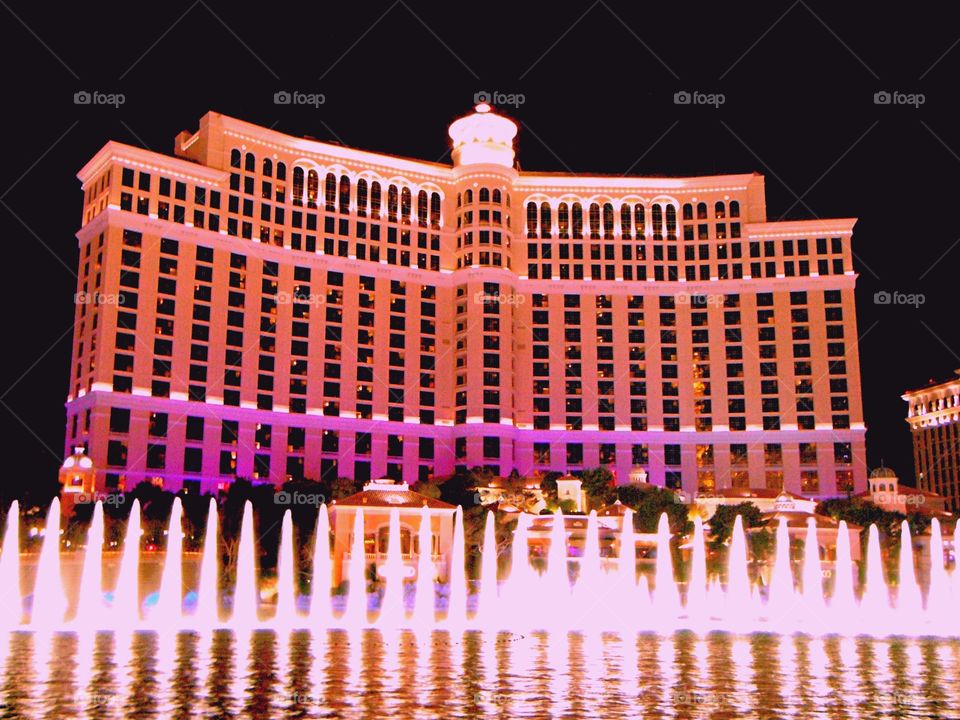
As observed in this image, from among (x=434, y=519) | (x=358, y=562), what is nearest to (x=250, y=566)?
(x=358, y=562)

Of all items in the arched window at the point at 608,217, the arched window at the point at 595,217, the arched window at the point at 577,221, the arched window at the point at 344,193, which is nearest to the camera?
the arched window at the point at 344,193

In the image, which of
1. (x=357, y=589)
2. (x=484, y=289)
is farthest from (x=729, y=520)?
(x=484, y=289)

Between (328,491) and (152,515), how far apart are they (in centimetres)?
1677

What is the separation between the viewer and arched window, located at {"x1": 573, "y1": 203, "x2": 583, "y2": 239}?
120m

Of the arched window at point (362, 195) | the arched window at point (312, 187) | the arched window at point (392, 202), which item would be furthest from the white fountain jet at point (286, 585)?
the arched window at point (392, 202)

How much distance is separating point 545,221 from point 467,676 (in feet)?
323

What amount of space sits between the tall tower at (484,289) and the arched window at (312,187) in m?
15.9

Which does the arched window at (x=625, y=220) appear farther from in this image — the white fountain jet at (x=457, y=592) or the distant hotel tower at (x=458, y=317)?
the white fountain jet at (x=457, y=592)

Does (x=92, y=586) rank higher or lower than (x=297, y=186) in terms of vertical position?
lower

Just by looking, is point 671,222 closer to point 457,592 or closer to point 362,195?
point 362,195

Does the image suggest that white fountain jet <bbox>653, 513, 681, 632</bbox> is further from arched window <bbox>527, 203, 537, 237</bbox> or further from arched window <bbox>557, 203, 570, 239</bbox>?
arched window <bbox>557, 203, 570, 239</bbox>

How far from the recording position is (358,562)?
5934 cm

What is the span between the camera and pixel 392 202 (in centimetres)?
11619

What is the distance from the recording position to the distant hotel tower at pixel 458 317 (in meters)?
100
